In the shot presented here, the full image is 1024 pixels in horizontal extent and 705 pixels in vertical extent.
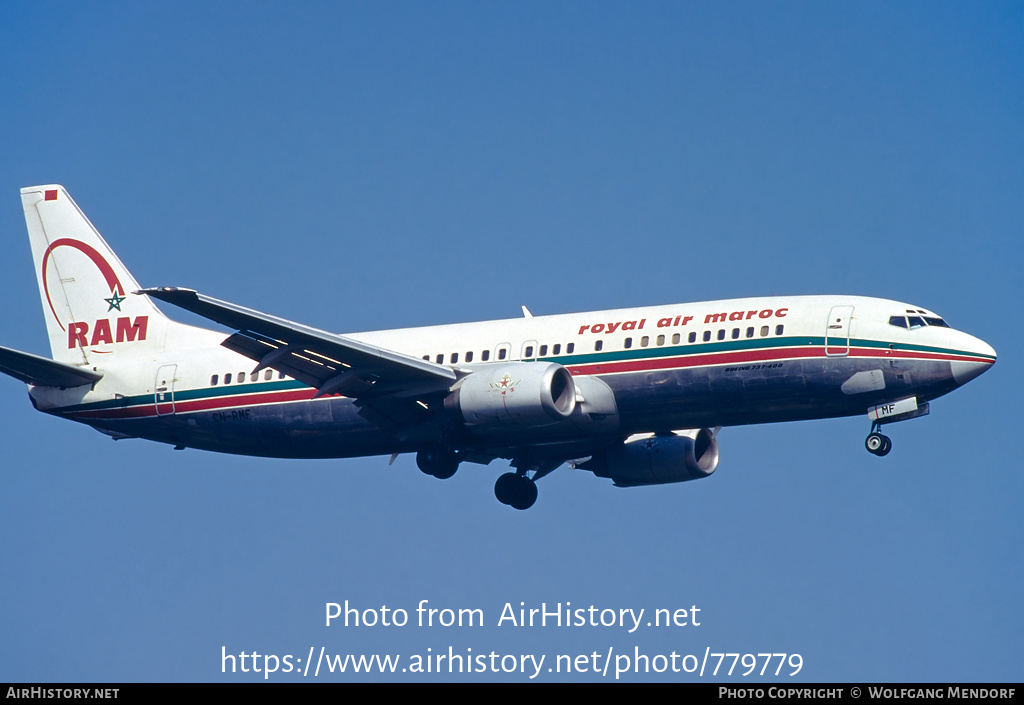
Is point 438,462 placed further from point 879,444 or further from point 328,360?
point 879,444

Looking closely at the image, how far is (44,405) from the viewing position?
5131 centimetres

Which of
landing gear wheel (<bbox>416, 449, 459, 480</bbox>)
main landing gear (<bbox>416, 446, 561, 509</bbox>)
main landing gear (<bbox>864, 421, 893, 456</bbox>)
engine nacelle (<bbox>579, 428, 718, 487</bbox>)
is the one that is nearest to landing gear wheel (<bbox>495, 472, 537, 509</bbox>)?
main landing gear (<bbox>416, 446, 561, 509</bbox>)

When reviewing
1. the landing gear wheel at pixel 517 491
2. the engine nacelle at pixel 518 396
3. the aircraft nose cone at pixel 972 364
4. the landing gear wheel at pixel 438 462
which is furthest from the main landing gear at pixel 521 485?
the aircraft nose cone at pixel 972 364

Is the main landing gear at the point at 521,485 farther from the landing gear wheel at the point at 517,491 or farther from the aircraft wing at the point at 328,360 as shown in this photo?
the aircraft wing at the point at 328,360

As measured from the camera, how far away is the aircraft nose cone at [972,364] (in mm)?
42562

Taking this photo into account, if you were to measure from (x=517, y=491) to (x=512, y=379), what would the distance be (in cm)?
777

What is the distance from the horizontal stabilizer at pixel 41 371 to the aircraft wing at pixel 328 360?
7755mm

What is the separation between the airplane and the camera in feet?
141

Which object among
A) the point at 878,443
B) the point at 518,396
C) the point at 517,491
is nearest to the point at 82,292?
the point at 517,491

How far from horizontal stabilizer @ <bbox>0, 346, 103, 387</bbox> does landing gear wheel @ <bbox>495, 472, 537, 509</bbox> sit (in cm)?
1360

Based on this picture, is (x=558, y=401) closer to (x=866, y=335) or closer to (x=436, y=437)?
A: (x=436, y=437)
